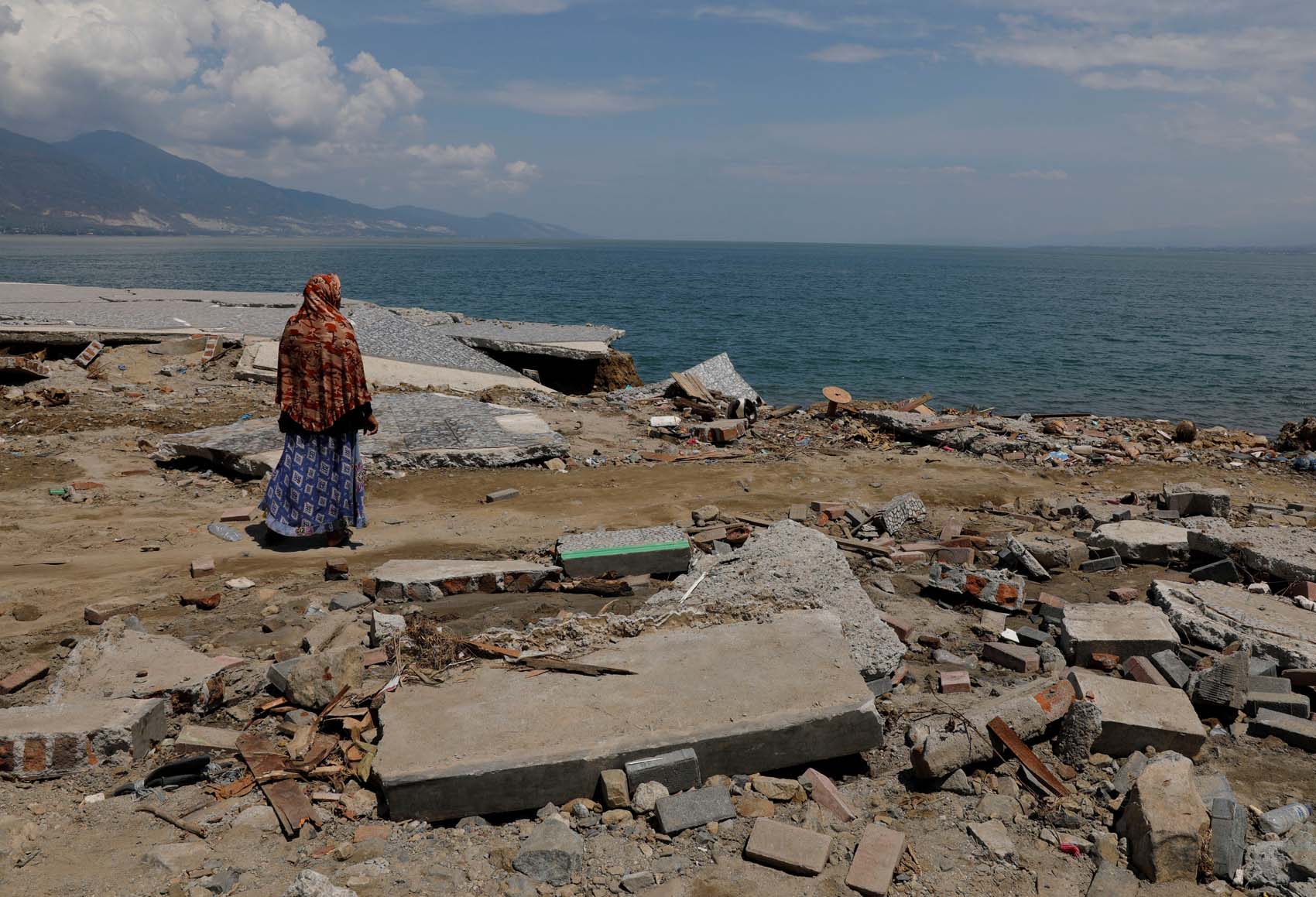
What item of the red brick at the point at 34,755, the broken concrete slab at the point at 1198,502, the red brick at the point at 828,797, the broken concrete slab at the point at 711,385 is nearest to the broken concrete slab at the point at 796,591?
the red brick at the point at 828,797

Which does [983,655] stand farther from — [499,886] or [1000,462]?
[1000,462]

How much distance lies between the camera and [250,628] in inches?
202

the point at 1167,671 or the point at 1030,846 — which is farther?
the point at 1167,671

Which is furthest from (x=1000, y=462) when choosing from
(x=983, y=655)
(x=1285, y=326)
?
Result: (x=1285, y=326)

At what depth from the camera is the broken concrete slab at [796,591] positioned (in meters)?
4.56

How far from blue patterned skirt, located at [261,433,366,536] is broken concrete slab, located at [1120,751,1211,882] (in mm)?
5572

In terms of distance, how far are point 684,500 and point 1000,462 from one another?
4.86 metres

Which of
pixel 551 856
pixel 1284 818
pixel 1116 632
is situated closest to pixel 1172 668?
pixel 1116 632

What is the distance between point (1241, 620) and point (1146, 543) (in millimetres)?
1683

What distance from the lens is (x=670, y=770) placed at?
3467mm

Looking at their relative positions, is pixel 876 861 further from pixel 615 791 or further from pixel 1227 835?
pixel 1227 835

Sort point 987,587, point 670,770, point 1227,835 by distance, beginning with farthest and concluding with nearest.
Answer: point 987,587 → point 670,770 → point 1227,835

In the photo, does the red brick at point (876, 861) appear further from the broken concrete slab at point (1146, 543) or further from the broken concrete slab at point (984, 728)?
the broken concrete slab at point (1146, 543)

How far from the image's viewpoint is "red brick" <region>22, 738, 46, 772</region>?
11.6ft
